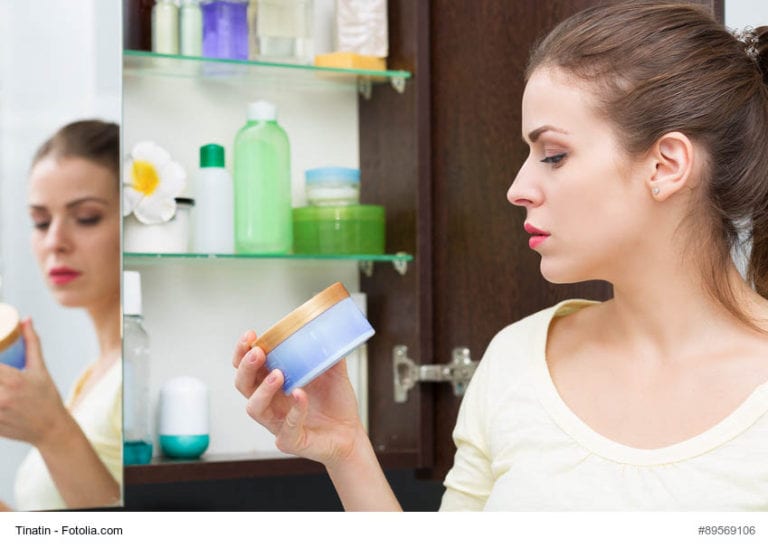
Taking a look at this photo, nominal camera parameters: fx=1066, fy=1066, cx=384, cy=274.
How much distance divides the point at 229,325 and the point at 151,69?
1.23 feet

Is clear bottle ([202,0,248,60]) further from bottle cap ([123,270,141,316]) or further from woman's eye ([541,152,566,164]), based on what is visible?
woman's eye ([541,152,566,164])

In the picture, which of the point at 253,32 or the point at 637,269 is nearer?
the point at 637,269

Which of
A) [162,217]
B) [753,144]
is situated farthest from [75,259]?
[753,144]

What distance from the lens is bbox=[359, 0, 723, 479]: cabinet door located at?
1294mm

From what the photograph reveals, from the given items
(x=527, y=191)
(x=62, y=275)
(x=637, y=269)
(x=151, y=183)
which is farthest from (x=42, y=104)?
(x=637, y=269)

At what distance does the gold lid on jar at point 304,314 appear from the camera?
0.83 m

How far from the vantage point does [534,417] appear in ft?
3.17

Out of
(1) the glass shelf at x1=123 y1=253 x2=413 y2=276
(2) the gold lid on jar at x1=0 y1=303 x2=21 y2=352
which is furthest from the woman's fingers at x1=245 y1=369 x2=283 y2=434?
(1) the glass shelf at x1=123 y1=253 x2=413 y2=276

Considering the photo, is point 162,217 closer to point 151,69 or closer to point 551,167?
point 151,69

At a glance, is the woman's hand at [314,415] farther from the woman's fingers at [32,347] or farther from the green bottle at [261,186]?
the green bottle at [261,186]

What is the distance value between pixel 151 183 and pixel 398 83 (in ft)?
1.22

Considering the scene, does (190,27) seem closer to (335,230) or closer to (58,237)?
(335,230)

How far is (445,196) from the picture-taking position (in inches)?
56.4

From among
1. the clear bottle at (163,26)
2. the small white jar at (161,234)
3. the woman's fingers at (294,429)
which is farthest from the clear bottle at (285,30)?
the woman's fingers at (294,429)
